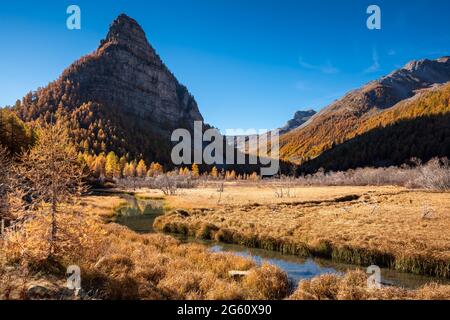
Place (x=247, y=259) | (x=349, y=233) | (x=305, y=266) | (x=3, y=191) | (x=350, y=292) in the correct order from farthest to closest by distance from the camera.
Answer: (x=349, y=233), (x=3, y=191), (x=305, y=266), (x=247, y=259), (x=350, y=292)

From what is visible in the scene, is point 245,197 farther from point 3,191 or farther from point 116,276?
point 116,276

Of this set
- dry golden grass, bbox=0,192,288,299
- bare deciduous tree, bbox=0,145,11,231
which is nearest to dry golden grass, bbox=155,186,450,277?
dry golden grass, bbox=0,192,288,299

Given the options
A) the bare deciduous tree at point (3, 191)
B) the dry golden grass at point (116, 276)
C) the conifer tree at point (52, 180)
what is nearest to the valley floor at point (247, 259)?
the dry golden grass at point (116, 276)

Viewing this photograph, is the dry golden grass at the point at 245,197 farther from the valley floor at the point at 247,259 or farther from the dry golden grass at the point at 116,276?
the dry golden grass at the point at 116,276

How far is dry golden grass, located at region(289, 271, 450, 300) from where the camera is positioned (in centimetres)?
1456

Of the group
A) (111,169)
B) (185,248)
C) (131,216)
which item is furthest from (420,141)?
(185,248)

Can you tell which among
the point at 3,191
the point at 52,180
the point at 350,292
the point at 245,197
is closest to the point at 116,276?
the point at 52,180

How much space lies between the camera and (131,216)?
175ft

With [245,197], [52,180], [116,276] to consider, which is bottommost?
[245,197]

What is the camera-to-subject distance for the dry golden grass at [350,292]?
47.8ft

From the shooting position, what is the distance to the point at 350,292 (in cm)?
1490

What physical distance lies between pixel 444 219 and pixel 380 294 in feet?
93.0

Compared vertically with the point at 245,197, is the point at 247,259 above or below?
above

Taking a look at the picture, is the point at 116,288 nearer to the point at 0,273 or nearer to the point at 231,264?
the point at 0,273
